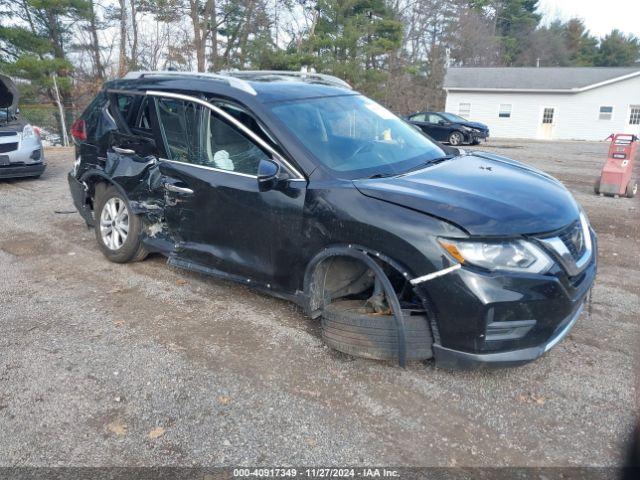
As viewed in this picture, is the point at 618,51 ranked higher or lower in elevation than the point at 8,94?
higher

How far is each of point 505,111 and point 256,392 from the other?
3398 cm

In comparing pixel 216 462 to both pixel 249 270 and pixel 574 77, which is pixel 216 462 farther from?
pixel 574 77

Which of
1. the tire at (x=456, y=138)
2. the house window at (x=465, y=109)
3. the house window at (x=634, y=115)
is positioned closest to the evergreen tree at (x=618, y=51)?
the house window at (x=634, y=115)

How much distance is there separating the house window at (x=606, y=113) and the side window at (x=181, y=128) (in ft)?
109

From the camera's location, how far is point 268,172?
3467mm

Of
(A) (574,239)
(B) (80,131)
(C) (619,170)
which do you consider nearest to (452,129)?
(C) (619,170)

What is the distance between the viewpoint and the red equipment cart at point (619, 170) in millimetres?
9422

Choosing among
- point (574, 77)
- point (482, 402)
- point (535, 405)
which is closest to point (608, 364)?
point (535, 405)

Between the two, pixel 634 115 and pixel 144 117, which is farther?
pixel 634 115

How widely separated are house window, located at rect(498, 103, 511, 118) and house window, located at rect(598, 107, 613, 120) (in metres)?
5.26

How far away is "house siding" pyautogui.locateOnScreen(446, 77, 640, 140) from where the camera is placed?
3097 cm

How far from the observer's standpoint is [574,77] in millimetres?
32812

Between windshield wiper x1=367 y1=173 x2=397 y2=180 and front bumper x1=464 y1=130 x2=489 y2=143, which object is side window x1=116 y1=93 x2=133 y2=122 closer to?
windshield wiper x1=367 y1=173 x2=397 y2=180

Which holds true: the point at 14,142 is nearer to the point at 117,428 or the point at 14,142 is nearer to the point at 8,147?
Answer: the point at 8,147
